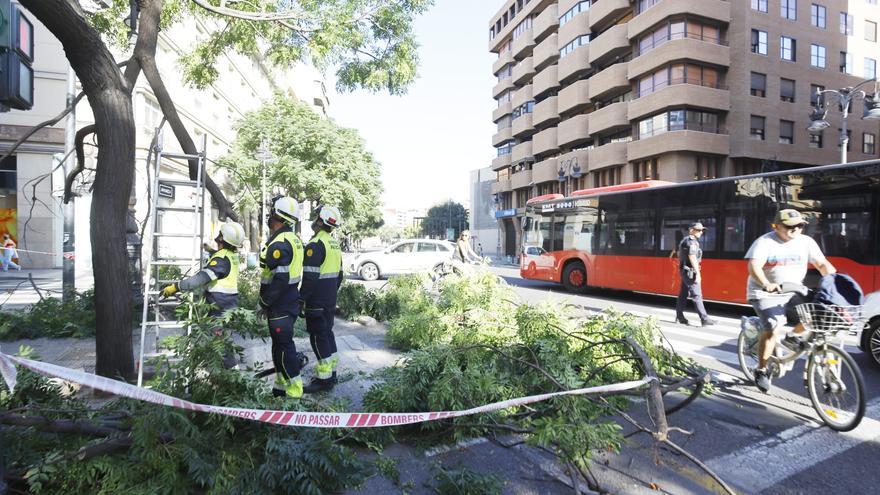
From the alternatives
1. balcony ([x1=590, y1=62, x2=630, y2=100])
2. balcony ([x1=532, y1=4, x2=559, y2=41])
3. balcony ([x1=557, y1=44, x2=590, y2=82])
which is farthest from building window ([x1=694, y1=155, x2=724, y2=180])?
balcony ([x1=532, y1=4, x2=559, y2=41])

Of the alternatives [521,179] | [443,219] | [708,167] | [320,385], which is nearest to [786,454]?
[320,385]

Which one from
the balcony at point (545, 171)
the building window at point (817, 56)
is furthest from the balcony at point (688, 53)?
the balcony at point (545, 171)

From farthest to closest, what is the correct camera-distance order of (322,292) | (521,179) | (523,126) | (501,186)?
1. (501,186)
2. (521,179)
3. (523,126)
4. (322,292)

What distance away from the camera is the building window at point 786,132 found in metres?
32.0

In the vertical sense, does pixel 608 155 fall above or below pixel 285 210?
above

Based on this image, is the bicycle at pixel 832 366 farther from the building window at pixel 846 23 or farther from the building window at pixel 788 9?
the building window at pixel 846 23

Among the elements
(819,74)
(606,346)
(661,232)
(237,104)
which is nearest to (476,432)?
(606,346)

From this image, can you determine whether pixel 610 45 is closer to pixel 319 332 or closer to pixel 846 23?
pixel 846 23

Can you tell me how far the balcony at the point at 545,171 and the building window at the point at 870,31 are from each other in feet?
73.7

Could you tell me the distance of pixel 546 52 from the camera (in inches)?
1718

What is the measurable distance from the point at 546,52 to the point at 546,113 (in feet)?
17.7

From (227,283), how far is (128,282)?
0.99 metres

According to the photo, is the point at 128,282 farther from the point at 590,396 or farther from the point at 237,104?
the point at 237,104

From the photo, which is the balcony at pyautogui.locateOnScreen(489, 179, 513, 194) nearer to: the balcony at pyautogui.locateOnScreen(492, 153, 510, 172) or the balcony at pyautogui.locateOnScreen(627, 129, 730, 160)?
the balcony at pyautogui.locateOnScreen(492, 153, 510, 172)
